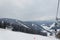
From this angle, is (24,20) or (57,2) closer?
(24,20)

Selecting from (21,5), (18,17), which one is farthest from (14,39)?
(21,5)

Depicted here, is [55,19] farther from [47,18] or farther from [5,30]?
[5,30]

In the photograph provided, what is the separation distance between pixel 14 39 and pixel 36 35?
28.2 inches

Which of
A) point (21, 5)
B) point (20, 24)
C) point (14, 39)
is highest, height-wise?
point (21, 5)

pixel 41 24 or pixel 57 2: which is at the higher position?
pixel 57 2

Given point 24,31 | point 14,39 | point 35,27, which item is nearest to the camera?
point 14,39

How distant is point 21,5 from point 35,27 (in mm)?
722

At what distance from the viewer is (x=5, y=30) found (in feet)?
13.3

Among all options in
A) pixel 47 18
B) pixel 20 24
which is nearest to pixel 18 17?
pixel 20 24

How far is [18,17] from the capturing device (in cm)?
434

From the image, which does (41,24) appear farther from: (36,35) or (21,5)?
(21,5)

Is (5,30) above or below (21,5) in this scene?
below

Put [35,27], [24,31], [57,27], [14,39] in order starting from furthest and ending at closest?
[57,27]
[35,27]
[24,31]
[14,39]

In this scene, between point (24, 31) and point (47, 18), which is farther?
point (47, 18)
